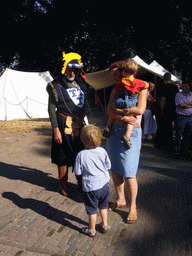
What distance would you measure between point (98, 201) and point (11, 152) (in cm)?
495

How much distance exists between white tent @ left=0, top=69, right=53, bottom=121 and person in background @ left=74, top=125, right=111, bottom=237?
14608 millimetres

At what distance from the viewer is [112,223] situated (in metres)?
3.09

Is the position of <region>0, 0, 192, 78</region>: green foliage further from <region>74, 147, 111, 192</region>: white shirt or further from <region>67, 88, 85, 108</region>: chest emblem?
<region>74, 147, 111, 192</region>: white shirt

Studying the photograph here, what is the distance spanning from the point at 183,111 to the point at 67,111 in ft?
11.2

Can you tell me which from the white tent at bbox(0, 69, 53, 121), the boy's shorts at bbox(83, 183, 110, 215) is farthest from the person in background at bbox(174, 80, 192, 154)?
the white tent at bbox(0, 69, 53, 121)

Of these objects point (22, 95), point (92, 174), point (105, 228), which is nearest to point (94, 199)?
point (92, 174)

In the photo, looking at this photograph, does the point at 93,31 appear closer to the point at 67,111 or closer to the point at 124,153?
the point at 67,111

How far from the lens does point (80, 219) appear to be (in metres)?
3.21

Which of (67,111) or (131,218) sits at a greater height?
(67,111)

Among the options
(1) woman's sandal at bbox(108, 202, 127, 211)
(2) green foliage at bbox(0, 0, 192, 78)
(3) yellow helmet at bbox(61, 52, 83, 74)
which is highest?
(2) green foliage at bbox(0, 0, 192, 78)

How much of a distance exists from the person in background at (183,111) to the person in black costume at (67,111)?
A: 3053mm

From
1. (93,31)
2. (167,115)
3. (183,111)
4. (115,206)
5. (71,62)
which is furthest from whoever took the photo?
(93,31)

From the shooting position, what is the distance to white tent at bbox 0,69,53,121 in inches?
650

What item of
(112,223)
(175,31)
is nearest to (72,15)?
(175,31)
